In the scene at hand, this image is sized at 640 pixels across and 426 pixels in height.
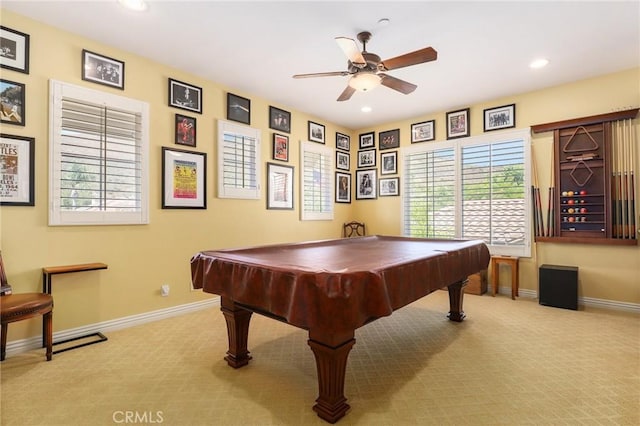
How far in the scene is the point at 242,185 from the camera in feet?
13.9

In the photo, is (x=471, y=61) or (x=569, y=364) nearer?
(x=569, y=364)

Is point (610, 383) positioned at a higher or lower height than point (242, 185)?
lower

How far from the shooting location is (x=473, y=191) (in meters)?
4.78

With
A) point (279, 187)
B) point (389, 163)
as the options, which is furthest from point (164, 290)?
point (389, 163)

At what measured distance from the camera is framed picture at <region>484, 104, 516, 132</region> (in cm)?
442

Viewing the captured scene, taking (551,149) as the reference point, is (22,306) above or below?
below

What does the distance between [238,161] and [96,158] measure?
5.21 ft

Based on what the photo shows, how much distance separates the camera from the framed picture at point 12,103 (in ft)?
8.25

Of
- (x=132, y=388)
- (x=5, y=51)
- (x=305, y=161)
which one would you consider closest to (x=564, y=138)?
(x=305, y=161)

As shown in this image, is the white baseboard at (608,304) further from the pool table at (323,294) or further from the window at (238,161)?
the window at (238,161)

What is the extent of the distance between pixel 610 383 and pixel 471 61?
3105 millimetres

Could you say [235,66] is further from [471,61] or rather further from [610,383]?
[610,383]

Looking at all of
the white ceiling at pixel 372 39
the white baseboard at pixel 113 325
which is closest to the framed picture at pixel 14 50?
the white ceiling at pixel 372 39

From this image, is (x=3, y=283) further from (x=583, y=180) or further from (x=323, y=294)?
(x=583, y=180)
